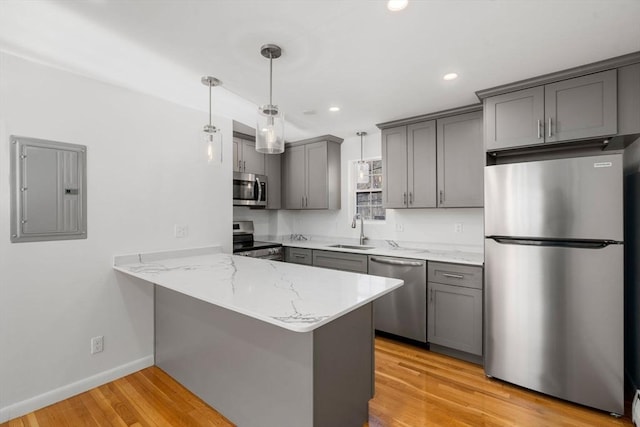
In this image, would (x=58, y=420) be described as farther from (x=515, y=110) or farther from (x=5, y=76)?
(x=515, y=110)

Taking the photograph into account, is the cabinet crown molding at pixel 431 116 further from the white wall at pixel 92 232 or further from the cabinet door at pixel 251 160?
the white wall at pixel 92 232

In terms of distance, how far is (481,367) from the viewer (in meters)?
2.64

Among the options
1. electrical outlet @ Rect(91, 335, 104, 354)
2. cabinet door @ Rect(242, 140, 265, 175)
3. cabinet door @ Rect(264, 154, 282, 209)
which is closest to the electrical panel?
electrical outlet @ Rect(91, 335, 104, 354)

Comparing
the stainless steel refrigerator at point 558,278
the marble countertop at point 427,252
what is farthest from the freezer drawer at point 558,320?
the marble countertop at point 427,252

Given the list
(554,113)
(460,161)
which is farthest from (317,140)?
(554,113)

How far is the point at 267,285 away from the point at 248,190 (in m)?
2.39

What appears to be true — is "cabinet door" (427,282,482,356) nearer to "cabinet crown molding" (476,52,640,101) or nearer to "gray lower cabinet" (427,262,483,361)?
"gray lower cabinet" (427,262,483,361)

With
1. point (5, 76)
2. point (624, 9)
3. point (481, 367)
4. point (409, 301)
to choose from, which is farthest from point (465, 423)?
point (5, 76)

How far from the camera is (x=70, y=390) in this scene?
7.20 feet

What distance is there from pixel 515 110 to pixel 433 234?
1.56m

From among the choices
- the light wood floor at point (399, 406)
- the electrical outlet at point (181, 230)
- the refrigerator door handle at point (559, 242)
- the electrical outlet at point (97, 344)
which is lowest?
the light wood floor at point (399, 406)

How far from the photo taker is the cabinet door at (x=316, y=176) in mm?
4188

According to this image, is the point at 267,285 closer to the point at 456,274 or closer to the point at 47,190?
the point at 47,190

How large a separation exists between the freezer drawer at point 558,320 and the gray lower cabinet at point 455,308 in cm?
18
